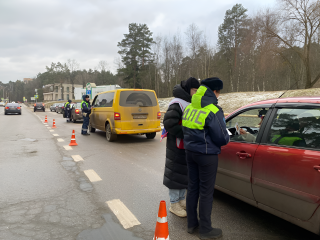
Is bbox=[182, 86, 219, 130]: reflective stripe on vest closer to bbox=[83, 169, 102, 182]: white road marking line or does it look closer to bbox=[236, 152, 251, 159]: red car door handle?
bbox=[236, 152, 251, 159]: red car door handle

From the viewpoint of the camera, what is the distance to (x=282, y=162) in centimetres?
267

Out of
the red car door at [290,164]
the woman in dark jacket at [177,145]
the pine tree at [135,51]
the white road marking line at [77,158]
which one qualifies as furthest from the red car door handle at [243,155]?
the pine tree at [135,51]

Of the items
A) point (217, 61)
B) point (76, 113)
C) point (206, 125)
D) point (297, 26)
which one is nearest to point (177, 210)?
point (206, 125)

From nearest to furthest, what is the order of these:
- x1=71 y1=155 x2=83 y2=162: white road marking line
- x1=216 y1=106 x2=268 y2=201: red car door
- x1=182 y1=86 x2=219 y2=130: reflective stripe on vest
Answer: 1. x1=182 y1=86 x2=219 y2=130: reflective stripe on vest
2. x1=216 y1=106 x2=268 y2=201: red car door
3. x1=71 y1=155 x2=83 y2=162: white road marking line

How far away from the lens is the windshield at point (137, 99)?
918cm

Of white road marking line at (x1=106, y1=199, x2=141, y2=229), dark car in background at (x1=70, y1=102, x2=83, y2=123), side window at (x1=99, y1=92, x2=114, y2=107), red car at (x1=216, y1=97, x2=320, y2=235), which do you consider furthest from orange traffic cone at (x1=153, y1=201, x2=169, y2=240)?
dark car in background at (x1=70, y1=102, x2=83, y2=123)

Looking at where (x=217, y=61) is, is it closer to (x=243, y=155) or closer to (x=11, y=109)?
(x=11, y=109)

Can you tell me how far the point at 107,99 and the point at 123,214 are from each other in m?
7.09

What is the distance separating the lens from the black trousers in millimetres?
2736

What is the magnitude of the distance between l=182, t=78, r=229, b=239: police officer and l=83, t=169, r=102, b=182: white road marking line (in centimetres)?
270

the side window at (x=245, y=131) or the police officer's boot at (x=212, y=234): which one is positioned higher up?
the side window at (x=245, y=131)

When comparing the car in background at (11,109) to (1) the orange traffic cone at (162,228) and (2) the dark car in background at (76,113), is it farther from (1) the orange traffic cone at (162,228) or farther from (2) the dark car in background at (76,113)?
(1) the orange traffic cone at (162,228)

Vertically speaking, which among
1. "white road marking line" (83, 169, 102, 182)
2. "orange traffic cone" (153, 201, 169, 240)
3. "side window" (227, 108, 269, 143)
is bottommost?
"white road marking line" (83, 169, 102, 182)

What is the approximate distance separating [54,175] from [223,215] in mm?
3683
